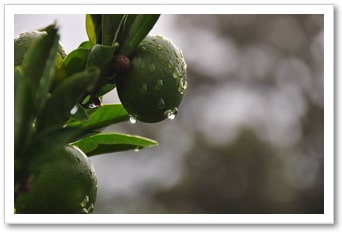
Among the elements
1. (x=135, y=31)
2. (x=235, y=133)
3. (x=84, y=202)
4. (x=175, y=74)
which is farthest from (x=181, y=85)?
(x=235, y=133)

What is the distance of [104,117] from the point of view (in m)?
1.37

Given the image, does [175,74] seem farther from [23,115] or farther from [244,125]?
[244,125]

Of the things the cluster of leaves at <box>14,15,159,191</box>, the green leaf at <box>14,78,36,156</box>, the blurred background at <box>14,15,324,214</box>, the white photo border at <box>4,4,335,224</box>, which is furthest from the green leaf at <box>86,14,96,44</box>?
the blurred background at <box>14,15,324,214</box>

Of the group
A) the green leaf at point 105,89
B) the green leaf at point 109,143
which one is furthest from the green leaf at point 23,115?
the green leaf at point 109,143

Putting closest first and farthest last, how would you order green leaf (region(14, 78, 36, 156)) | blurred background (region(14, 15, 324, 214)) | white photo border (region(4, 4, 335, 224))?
green leaf (region(14, 78, 36, 156)), white photo border (region(4, 4, 335, 224)), blurred background (region(14, 15, 324, 214))

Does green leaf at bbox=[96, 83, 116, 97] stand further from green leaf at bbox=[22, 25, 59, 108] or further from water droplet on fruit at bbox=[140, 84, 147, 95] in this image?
green leaf at bbox=[22, 25, 59, 108]

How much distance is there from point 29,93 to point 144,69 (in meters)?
0.27

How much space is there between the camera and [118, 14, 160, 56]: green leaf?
1157 millimetres

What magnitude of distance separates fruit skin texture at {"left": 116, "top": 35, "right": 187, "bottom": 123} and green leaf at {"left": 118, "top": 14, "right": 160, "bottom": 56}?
2 cm

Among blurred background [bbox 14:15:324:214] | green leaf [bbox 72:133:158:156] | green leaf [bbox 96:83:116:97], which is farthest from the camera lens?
blurred background [bbox 14:15:324:214]

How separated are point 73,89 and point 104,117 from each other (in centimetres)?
39
